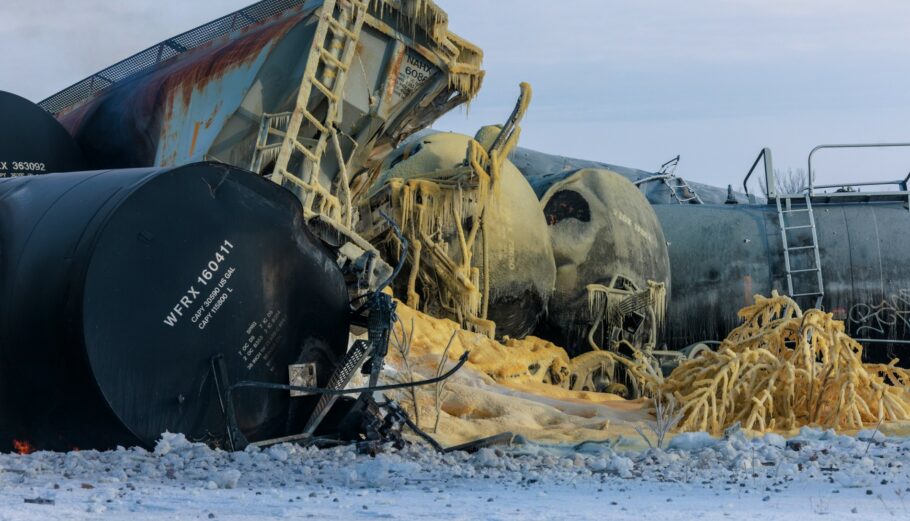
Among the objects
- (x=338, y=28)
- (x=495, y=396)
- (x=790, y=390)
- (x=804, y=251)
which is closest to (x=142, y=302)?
(x=495, y=396)

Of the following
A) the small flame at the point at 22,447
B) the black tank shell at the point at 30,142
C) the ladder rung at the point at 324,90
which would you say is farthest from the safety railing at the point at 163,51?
the small flame at the point at 22,447

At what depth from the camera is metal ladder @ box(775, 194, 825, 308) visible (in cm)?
1458

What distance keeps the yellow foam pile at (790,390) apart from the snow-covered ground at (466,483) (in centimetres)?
178

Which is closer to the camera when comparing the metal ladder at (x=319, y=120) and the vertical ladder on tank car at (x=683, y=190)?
the metal ladder at (x=319, y=120)

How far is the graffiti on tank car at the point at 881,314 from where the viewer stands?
14.4 metres

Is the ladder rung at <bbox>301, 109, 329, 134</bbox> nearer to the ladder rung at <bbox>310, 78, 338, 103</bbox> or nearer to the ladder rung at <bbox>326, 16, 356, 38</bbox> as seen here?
the ladder rung at <bbox>310, 78, 338, 103</bbox>

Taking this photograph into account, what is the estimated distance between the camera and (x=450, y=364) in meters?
9.41

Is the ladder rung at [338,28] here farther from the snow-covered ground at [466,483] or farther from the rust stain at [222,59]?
the snow-covered ground at [466,483]

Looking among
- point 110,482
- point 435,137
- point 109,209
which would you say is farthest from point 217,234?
point 435,137

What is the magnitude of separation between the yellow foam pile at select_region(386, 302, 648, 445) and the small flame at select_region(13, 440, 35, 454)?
2.24 meters

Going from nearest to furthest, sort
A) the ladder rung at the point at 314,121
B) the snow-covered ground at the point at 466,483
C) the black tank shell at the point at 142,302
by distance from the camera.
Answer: the snow-covered ground at the point at 466,483
the black tank shell at the point at 142,302
the ladder rung at the point at 314,121

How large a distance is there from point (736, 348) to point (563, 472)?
421 cm

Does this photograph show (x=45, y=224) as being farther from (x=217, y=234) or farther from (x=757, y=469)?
(x=757, y=469)

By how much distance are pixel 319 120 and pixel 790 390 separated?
3.85 m
